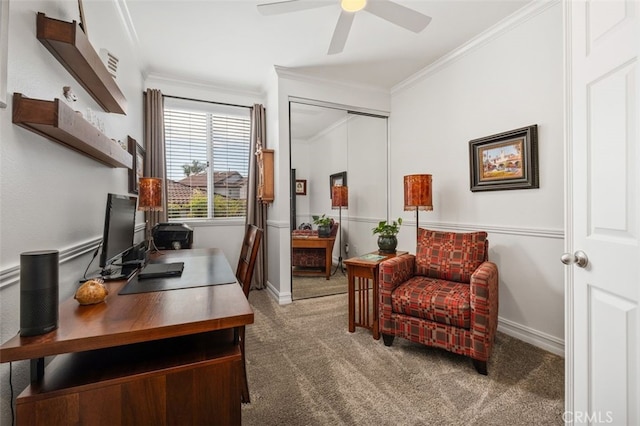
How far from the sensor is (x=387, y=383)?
1.82 meters

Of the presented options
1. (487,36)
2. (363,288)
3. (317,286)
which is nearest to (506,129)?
(487,36)

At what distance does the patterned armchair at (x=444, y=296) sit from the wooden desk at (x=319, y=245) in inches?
53.0

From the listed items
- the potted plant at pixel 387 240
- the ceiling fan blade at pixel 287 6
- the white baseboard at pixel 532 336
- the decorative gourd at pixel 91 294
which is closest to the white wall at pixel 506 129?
the white baseboard at pixel 532 336

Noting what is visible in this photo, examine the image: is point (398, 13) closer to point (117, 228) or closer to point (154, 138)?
point (117, 228)

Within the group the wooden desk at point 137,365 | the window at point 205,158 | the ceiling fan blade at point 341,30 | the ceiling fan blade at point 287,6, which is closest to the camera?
the wooden desk at point 137,365

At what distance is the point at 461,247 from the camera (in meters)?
2.37

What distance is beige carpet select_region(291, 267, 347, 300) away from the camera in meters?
3.51

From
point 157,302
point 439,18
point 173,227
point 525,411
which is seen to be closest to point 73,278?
point 157,302

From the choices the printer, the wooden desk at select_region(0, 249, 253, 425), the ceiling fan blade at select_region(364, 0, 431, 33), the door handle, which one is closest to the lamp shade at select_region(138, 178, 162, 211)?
the printer

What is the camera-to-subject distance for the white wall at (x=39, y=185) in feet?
3.21

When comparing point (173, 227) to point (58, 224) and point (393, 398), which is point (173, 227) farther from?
point (393, 398)

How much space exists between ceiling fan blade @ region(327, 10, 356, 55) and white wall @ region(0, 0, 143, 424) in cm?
156

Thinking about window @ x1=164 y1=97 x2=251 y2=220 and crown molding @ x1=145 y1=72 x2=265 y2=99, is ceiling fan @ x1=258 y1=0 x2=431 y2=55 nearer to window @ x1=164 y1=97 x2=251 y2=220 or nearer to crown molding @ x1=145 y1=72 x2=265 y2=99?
crown molding @ x1=145 y1=72 x2=265 y2=99

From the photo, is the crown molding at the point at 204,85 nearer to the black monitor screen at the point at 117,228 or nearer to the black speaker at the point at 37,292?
the black monitor screen at the point at 117,228
